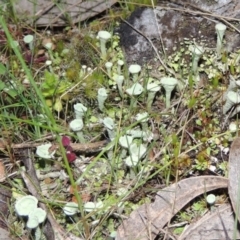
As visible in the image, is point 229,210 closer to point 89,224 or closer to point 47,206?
point 89,224

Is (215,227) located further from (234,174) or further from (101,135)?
(101,135)

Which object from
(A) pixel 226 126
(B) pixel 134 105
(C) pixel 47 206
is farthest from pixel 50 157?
(A) pixel 226 126

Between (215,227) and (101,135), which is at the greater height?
(101,135)

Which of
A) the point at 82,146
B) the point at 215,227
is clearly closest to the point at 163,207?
the point at 215,227

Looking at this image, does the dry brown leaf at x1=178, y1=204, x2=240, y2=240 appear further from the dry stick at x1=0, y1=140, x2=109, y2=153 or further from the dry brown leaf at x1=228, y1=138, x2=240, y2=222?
the dry stick at x1=0, y1=140, x2=109, y2=153

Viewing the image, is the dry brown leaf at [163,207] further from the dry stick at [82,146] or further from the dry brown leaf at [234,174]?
the dry stick at [82,146]

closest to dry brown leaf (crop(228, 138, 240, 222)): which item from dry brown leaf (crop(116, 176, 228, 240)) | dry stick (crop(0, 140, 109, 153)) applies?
dry brown leaf (crop(116, 176, 228, 240))

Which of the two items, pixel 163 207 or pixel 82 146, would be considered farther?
pixel 82 146
